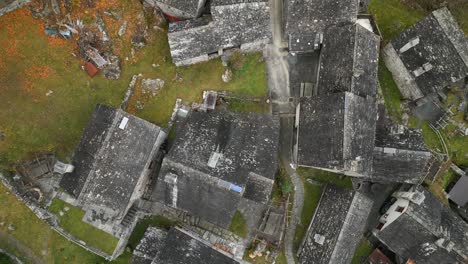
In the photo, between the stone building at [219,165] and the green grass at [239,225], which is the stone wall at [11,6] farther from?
the green grass at [239,225]

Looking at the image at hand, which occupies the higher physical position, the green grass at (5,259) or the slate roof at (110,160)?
the slate roof at (110,160)

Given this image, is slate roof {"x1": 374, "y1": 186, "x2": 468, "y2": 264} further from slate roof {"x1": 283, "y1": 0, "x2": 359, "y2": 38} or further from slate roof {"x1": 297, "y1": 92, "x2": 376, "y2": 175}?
slate roof {"x1": 283, "y1": 0, "x2": 359, "y2": 38}

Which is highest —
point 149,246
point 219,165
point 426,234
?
point 426,234

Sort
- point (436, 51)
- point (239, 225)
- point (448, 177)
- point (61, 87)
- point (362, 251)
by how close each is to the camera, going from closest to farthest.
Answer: point (61, 87) → point (436, 51) → point (239, 225) → point (362, 251) → point (448, 177)

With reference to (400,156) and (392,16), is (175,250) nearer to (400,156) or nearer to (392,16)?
(400,156)

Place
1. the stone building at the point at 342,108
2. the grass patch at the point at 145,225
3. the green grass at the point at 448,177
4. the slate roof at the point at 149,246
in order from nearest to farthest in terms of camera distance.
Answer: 1. the stone building at the point at 342,108
2. the slate roof at the point at 149,246
3. the grass patch at the point at 145,225
4. the green grass at the point at 448,177

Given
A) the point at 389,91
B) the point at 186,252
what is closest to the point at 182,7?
the point at 186,252

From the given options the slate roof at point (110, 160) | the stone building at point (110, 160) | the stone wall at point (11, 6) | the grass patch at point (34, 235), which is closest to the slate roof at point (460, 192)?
the stone building at point (110, 160)
